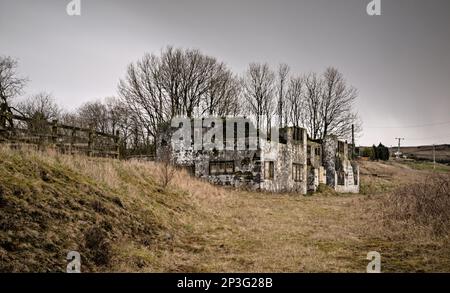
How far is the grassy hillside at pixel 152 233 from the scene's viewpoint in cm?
609

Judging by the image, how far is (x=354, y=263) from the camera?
21.7 ft

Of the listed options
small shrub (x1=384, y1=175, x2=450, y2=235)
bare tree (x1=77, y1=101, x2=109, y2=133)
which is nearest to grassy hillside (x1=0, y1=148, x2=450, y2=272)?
small shrub (x1=384, y1=175, x2=450, y2=235)

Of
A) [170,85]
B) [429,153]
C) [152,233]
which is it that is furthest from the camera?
[429,153]

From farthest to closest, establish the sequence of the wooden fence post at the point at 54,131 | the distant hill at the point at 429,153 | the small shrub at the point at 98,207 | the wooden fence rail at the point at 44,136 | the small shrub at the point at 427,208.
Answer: the distant hill at the point at 429,153 < the wooden fence post at the point at 54,131 < the wooden fence rail at the point at 44,136 < the small shrub at the point at 427,208 < the small shrub at the point at 98,207

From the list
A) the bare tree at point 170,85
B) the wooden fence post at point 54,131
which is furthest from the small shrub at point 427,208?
the bare tree at point 170,85

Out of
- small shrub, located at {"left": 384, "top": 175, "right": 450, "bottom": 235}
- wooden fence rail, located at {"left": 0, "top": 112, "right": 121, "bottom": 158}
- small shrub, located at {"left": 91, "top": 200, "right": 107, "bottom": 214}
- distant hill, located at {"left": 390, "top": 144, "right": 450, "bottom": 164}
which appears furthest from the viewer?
distant hill, located at {"left": 390, "top": 144, "right": 450, "bottom": 164}

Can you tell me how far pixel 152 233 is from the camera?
8492 millimetres

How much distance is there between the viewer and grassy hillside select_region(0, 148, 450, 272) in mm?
6086

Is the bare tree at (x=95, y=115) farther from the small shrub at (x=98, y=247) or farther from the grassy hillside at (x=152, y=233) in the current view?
the small shrub at (x=98, y=247)

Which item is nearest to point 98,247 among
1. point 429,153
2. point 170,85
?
point 170,85

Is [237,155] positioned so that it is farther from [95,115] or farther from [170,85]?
[95,115]

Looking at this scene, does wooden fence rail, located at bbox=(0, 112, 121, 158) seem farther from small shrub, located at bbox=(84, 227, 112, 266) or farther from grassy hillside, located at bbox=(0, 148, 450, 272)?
small shrub, located at bbox=(84, 227, 112, 266)

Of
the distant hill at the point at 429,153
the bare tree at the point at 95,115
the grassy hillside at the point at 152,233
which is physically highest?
the bare tree at the point at 95,115
